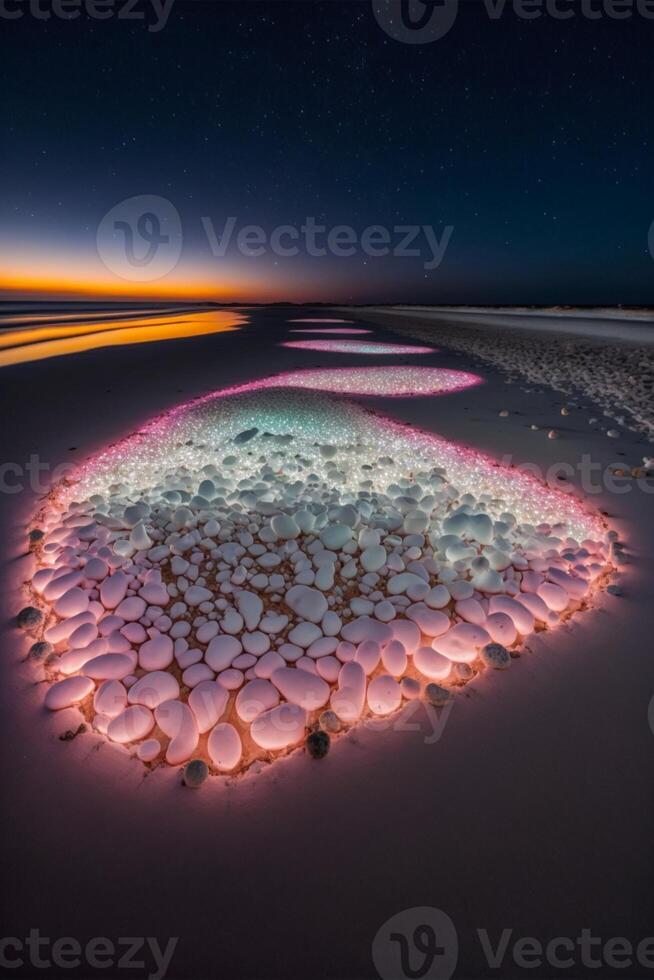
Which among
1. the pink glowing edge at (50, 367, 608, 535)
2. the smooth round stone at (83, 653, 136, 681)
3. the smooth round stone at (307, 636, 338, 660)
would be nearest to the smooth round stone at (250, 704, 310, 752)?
the smooth round stone at (307, 636, 338, 660)

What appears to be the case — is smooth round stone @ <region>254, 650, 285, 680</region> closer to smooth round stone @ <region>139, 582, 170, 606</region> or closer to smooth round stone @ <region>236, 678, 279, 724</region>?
smooth round stone @ <region>236, 678, 279, 724</region>

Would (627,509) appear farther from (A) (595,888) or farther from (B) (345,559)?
(A) (595,888)

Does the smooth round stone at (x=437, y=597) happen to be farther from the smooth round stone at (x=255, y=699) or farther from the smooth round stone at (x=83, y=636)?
the smooth round stone at (x=83, y=636)

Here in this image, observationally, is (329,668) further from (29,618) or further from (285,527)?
(29,618)

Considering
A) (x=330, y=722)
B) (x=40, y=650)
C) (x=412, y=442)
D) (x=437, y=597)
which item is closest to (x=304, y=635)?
(x=330, y=722)

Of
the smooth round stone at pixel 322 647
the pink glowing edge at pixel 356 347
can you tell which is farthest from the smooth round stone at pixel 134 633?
the pink glowing edge at pixel 356 347
